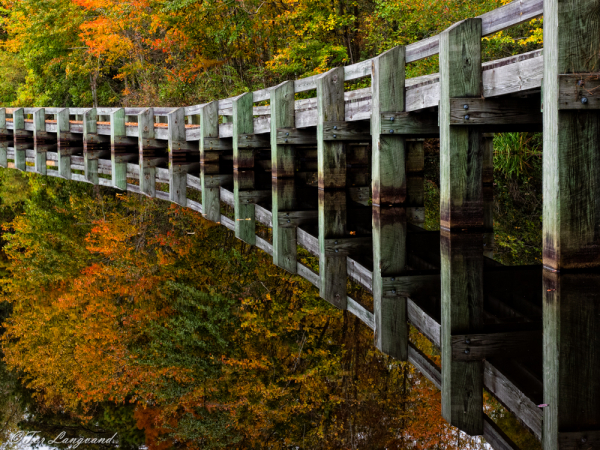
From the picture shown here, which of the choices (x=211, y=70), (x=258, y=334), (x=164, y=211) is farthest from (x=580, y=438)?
(x=211, y=70)

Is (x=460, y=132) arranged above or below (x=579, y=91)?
below

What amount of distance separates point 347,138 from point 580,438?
743 centimetres

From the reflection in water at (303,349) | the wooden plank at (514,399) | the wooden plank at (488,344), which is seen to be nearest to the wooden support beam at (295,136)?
the reflection in water at (303,349)

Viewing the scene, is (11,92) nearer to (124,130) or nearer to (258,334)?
(124,130)

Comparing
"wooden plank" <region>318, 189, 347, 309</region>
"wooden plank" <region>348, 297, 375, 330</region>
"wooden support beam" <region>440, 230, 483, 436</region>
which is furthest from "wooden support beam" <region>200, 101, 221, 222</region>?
"wooden plank" <region>348, 297, 375, 330</region>

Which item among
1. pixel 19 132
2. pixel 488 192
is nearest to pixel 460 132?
pixel 488 192

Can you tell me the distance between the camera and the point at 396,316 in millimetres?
4812

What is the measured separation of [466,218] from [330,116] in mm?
3565

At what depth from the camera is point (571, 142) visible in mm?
5188

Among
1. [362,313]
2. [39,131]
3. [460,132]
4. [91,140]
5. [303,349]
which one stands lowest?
[303,349]

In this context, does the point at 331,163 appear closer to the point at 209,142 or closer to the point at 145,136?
the point at 209,142

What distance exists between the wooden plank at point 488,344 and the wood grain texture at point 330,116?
6.26 metres

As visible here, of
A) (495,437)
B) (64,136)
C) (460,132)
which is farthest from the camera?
(64,136)

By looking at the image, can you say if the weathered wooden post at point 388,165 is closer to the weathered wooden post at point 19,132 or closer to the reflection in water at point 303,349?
the reflection in water at point 303,349
